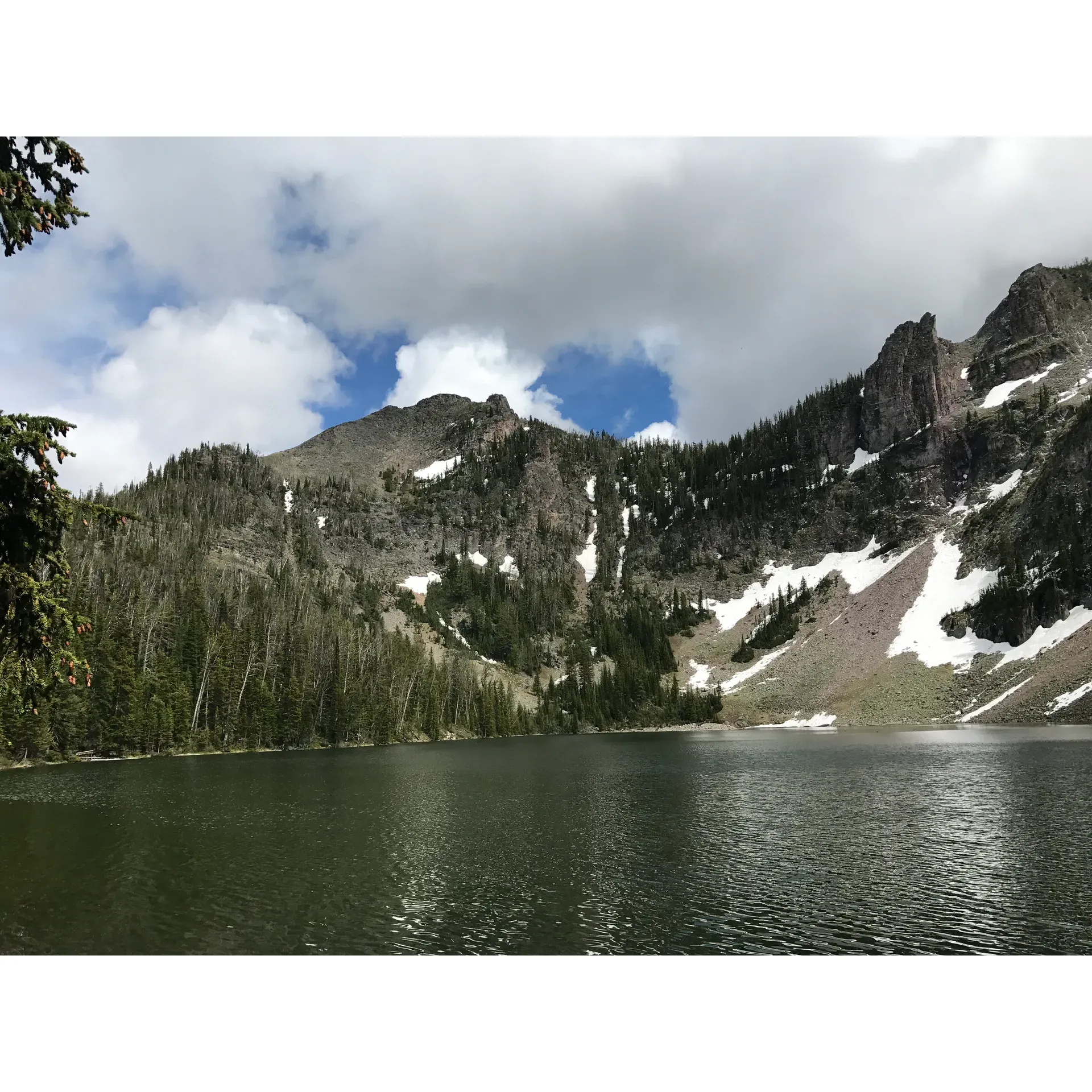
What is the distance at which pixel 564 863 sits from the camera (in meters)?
30.6

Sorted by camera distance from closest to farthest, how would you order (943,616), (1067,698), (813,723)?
(1067,698)
(813,723)
(943,616)

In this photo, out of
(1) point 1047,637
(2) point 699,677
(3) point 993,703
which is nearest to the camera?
(3) point 993,703

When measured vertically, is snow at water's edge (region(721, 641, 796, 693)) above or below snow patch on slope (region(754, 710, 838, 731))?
above

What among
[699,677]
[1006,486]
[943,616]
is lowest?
[699,677]

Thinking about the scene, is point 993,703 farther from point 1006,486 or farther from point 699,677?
point 1006,486

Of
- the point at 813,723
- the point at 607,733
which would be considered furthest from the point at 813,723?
the point at 607,733

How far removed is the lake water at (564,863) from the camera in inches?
843

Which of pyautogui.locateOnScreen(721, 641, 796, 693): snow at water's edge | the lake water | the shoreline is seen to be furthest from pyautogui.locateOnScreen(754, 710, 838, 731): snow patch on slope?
the lake water

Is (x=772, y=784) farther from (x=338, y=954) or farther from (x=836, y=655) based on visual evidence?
(x=836, y=655)

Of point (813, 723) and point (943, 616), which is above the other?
point (943, 616)

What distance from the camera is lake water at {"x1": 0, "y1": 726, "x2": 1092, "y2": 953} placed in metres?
21.4

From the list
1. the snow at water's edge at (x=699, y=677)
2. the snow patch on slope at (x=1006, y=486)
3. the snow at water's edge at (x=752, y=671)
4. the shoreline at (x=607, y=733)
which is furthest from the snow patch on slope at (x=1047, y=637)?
the snow at water's edge at (x=699, y=677)

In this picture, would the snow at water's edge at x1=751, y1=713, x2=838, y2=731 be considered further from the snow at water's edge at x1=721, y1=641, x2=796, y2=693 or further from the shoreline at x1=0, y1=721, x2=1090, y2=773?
the snow at water's edge at x1=721, y1=641, x2=796, y2=693

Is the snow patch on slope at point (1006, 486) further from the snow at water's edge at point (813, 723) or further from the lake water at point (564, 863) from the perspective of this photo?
the lake water at point (564, 863)
